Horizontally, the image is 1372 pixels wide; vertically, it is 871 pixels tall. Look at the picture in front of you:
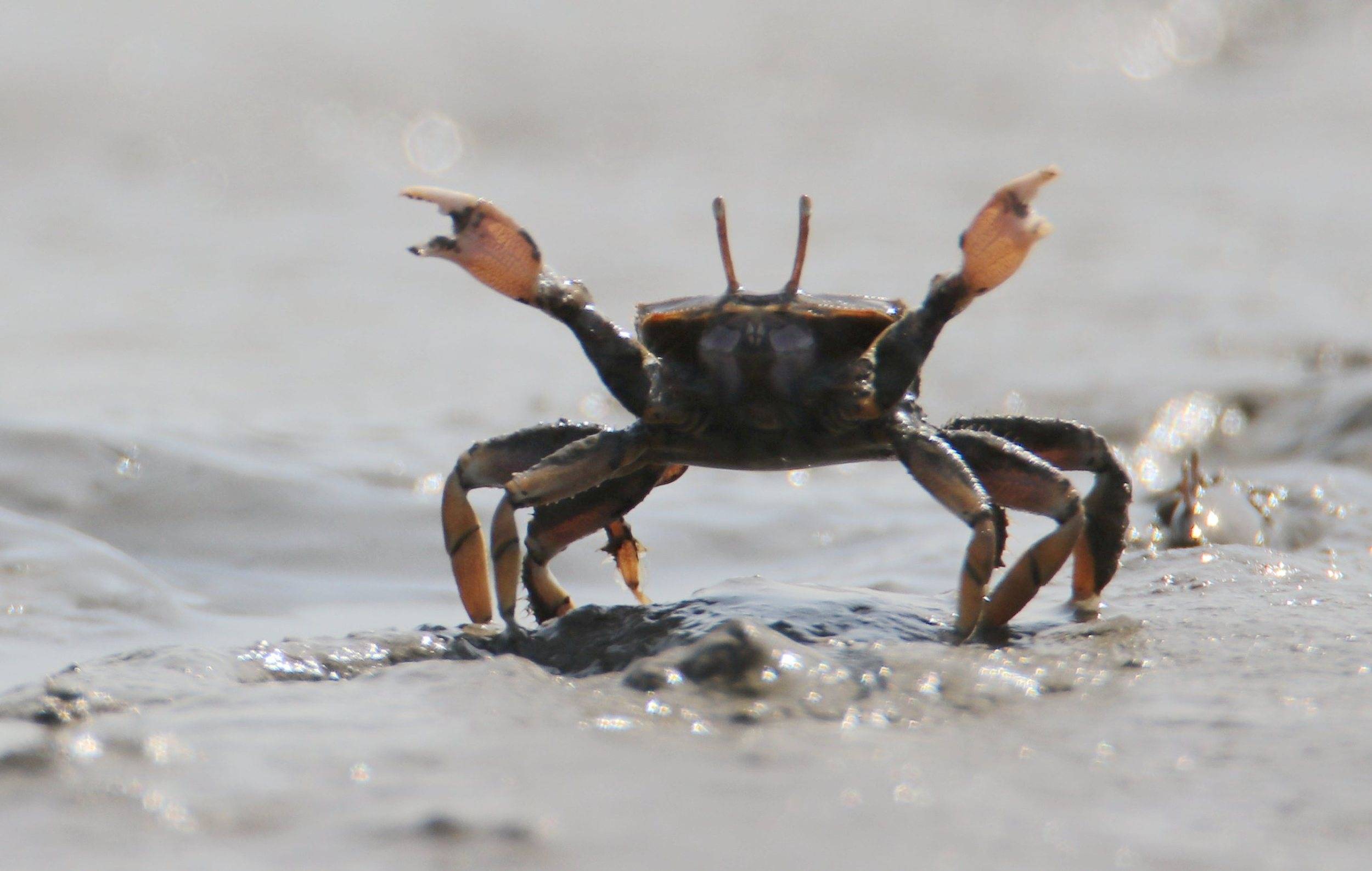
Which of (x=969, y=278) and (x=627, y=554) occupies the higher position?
(x=969, y=278)

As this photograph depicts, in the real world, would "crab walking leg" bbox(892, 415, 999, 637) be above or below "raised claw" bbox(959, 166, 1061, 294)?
below

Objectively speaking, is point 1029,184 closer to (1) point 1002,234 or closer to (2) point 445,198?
(1) point 1002,234

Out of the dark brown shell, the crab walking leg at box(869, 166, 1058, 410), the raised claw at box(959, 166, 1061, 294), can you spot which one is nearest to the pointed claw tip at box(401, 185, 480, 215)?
the dark brown shell

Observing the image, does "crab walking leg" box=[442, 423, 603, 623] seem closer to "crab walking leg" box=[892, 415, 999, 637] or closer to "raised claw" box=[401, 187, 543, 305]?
"raised claw" box=[401, 187, 543, 305]

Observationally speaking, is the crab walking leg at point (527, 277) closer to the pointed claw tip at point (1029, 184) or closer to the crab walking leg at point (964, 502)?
the crab walking leg at point (964, 502)

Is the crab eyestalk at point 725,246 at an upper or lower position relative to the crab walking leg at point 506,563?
upper

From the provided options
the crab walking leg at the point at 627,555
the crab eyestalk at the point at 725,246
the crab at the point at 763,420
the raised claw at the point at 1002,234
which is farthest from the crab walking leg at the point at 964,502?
the crab walking leg at the point at 627,555

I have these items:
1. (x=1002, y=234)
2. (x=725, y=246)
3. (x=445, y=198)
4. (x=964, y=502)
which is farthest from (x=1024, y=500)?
(x=445, y=198)
